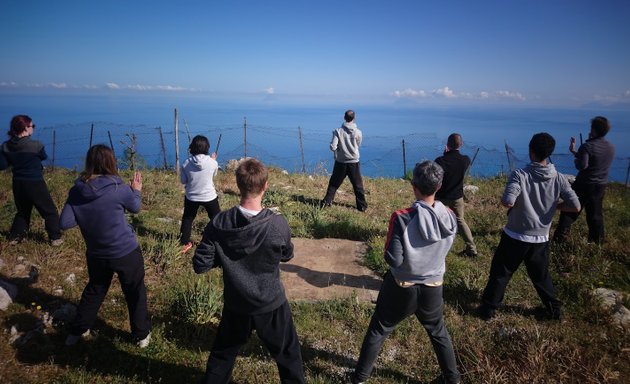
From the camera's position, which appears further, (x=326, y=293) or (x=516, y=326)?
(x=326, y=293)

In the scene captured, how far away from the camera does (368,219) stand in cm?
714

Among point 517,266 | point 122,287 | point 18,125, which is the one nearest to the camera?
point 122,287

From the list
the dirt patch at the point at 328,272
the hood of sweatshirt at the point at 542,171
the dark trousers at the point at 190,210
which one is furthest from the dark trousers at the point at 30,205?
the hood of sweatshirt at the point at 542,171

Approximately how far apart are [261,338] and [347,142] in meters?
5.48

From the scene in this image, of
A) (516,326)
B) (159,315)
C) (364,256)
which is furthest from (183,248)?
(516,326)


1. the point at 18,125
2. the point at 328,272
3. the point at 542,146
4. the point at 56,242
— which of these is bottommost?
the point at 328,272

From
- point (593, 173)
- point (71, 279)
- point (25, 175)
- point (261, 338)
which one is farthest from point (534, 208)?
point (25, 175)

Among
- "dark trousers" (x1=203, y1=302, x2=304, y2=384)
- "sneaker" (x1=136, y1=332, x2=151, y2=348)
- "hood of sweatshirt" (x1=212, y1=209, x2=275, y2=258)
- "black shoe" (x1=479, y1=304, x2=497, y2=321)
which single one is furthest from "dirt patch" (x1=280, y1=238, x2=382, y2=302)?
"hood of sweatshirt" (x1=212, y1=209, x2=275, y2=258)

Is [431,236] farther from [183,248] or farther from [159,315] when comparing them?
[183,248]

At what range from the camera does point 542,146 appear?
3281 mm

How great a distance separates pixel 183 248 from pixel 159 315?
159 cm

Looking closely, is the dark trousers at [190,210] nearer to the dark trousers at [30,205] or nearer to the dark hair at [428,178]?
the dark trousers at [30,205]

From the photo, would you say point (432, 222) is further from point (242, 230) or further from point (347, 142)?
point (347, 142)

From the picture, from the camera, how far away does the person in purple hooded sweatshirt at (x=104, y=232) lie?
269 centimetres
